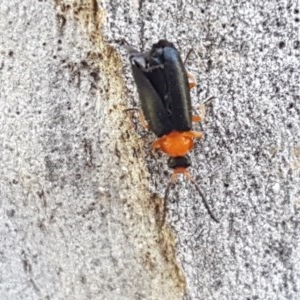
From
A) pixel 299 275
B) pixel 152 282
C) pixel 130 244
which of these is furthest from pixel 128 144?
pixel 299 275

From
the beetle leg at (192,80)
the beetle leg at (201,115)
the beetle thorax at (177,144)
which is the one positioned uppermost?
the beetle leg at (192,80)

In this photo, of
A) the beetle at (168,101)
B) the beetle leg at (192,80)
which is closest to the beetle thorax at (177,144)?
the beetle at (168,101)

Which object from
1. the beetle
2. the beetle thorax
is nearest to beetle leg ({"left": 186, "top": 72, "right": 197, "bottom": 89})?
the beetle

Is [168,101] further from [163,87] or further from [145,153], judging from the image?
[145,153]

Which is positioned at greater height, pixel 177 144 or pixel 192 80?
pixel 192 80

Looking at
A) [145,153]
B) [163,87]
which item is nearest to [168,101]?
[163,87]

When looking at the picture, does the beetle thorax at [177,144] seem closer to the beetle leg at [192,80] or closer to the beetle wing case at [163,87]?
the beetle wing case at [163,87]
